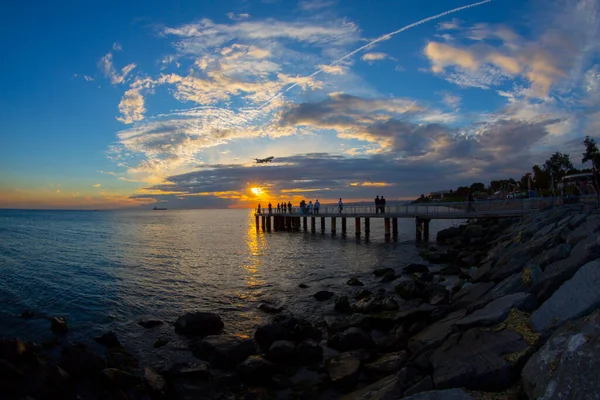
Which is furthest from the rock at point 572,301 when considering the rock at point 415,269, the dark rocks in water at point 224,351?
A: the rock at point 415,269

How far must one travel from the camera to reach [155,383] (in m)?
8.67

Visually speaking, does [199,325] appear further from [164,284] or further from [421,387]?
[164,284]

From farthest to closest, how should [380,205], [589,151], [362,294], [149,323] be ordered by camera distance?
1. [589,151]
2. [380,205]
3. [362,294]
4. [149,323]

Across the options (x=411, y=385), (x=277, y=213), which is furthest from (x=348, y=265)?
(x=277, y=213)

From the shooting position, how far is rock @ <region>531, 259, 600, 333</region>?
18.8ft

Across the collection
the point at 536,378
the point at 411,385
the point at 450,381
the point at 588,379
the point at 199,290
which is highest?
the point at 588,379

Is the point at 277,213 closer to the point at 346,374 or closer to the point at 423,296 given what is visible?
the point at 423,296

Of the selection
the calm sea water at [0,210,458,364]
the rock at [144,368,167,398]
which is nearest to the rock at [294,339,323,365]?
the calm sea water at [0,210,458,364]

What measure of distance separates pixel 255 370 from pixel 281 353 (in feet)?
3.18

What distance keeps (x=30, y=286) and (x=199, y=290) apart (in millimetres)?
9739

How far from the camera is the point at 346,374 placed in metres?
8.36

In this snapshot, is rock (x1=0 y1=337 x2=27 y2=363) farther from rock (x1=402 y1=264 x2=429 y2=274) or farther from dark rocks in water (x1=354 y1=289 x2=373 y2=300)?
rock (x1=402 y1=264 x2=429 y2=274)

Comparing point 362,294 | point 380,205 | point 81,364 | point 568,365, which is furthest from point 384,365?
point 380,205

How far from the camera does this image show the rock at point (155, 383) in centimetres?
847
